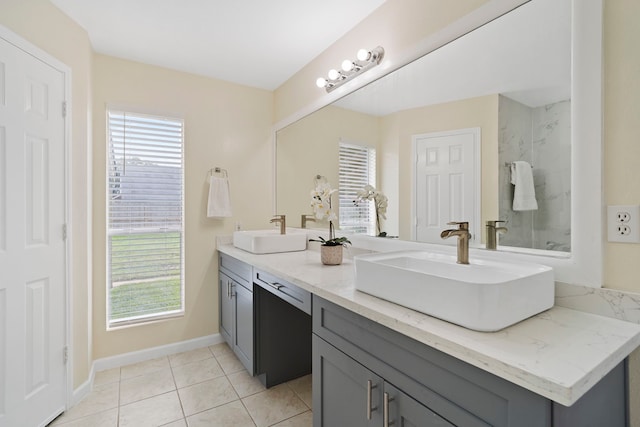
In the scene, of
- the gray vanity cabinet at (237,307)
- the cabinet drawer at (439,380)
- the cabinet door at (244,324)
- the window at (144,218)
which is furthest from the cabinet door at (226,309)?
the cabinet drawer at (439,380)

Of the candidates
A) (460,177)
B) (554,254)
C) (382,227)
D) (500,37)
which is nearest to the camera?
(554,254)

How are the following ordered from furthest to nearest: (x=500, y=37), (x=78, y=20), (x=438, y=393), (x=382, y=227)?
(x=78, y=20)
(x=382, y=227)
(x=500, y=37)
(x=438, y=393)

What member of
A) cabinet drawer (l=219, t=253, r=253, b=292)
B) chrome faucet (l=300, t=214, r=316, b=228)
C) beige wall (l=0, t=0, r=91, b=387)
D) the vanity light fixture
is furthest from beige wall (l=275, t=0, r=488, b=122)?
beige wall (l=0, t=0, r=91, b=387)

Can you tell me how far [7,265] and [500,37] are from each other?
2534 millimetres

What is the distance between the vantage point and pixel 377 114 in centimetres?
187

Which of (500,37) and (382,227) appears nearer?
(500,37)

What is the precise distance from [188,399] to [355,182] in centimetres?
179

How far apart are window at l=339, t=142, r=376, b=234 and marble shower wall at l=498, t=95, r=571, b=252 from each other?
76 centimetres

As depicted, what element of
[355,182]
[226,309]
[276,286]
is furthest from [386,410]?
[226,309]

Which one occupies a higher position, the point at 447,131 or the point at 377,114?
the point at 377,114

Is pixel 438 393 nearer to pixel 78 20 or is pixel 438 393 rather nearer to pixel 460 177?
pixel 460 177

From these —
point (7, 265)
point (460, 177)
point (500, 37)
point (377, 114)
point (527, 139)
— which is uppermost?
point (500, 37)

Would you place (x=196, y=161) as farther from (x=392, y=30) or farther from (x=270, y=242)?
(x=392, y=30)

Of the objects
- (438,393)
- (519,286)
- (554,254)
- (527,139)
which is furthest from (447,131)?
(438,393)
